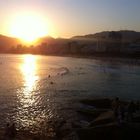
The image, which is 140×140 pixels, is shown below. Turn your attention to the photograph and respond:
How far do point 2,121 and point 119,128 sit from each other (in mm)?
15236

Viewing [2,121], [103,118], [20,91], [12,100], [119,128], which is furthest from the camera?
[20,91]

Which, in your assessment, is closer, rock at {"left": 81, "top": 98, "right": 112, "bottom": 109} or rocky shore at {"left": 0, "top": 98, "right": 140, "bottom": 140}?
rocky shore at {"left": 0, "top": 98, "right": 140, "bottom": 140}

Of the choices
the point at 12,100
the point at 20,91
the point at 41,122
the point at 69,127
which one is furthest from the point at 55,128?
the point at 20,91

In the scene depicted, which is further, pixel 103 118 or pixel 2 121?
pixel 2 121

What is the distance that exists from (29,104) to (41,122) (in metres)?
11.4

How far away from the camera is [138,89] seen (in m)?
67.4

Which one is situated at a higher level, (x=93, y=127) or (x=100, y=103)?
(x=93, y=127)

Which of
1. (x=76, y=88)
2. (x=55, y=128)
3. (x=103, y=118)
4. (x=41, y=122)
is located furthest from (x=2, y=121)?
(x=76, y=88)

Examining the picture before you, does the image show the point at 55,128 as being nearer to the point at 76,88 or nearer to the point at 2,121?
the point at 2,121

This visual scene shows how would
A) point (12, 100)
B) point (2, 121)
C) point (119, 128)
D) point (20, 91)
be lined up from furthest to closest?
point (20, 91) → point (12, 100) → point (2, 121) → point (119, 128)

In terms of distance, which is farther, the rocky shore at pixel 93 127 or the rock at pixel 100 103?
the rock at pixel 100 103

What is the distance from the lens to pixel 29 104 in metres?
49.5

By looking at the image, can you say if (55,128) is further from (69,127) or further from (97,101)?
(97,101)

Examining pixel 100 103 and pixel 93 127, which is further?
pixel 100 103
